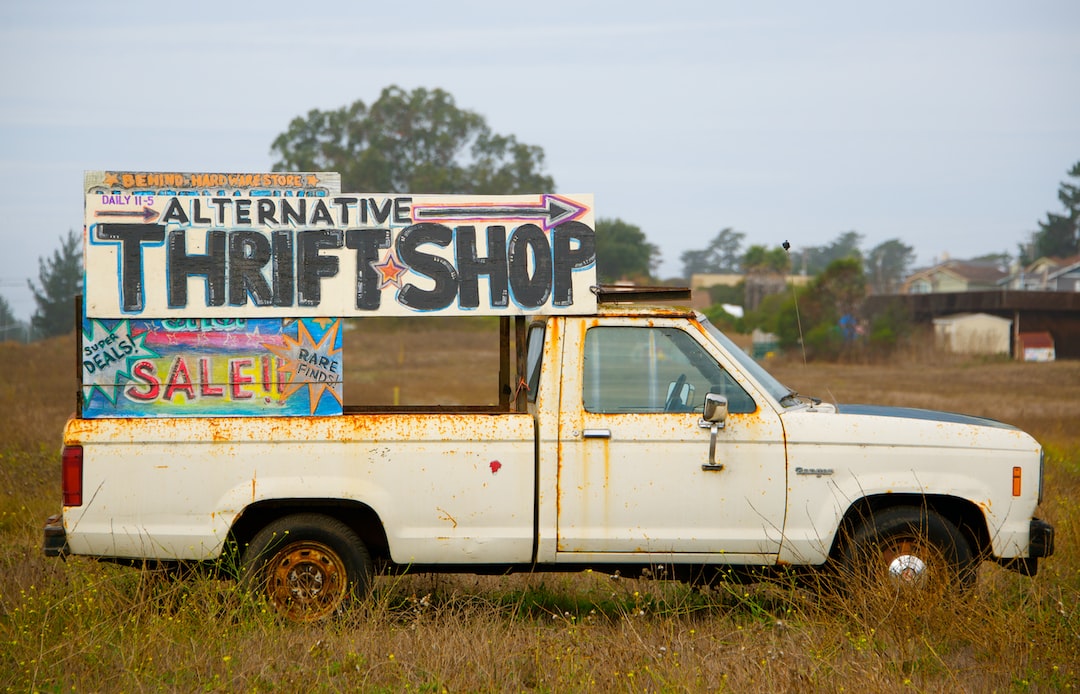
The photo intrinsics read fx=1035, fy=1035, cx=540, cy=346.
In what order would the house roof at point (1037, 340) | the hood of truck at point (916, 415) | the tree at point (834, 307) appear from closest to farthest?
the hood of truck at point (916, 415) < the house roof at point (1037, 340) < the tree at point (834, 307)

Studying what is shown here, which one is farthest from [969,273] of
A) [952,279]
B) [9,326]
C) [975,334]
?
[9,326]

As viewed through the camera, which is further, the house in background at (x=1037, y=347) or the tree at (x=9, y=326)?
the tree at (x=9, y=326)

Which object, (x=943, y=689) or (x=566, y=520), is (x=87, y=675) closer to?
(x=566, y=520)

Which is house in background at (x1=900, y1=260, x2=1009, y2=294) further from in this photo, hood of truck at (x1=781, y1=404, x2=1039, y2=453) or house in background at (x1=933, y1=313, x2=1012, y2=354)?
hood of truck at (x1=781, y1=404, x2=1039, y2=453)

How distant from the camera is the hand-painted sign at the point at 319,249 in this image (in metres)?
5.45

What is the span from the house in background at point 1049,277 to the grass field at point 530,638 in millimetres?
61587

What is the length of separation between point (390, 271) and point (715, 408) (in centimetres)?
187

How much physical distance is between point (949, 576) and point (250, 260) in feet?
13.2

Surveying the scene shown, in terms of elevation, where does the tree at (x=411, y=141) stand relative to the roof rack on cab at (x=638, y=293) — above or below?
above

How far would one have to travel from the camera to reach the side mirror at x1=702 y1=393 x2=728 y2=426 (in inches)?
206

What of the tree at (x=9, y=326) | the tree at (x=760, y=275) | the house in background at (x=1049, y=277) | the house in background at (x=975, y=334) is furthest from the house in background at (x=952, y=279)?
the tree at (x=9, y=326)

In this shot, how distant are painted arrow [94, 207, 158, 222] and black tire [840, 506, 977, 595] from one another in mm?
4080

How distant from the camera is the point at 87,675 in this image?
15.1 ft

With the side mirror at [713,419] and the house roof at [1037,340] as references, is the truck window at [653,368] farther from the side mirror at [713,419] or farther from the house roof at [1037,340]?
the house roof at [1037,340]
